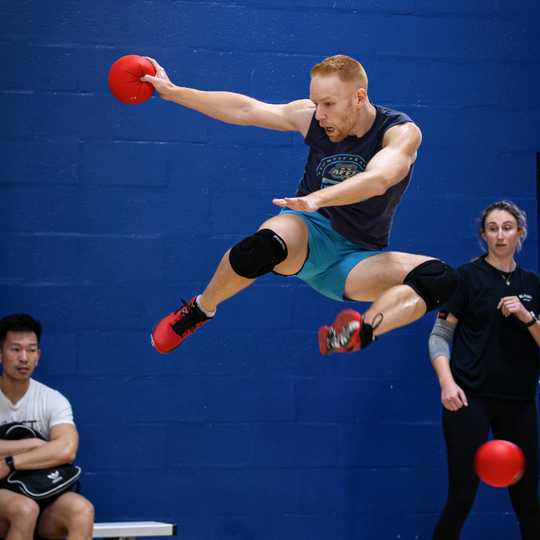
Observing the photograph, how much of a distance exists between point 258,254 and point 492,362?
179 centimetres

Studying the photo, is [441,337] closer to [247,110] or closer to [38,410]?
[247,110]

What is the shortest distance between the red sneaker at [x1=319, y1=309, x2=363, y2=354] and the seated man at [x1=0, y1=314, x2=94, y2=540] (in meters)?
1.53

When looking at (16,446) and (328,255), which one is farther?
(16,446)

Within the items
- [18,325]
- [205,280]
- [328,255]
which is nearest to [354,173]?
[328,255]

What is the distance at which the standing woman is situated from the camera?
4.88 metres

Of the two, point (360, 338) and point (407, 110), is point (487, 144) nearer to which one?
point (407, 110)

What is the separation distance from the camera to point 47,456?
4.63 m

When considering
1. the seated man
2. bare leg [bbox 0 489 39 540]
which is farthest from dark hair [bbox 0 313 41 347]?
bare leg [bbox 0 489 39 540]

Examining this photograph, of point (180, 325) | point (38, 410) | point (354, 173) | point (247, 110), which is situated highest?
point (247, 110)

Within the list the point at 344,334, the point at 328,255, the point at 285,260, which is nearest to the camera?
the point at 344,334

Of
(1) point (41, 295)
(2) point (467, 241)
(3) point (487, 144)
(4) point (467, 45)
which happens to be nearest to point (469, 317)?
(2) point (467, 241)

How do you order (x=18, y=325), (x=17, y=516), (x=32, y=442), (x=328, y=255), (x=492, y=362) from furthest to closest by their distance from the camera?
1. (x=492, y=362)
2. (x=18, y=325)
3. (x=32, y=442)
4. (x=17, y=516)
5. (x=328, y=255)

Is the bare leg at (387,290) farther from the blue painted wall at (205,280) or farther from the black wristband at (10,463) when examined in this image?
the black wristband at (10,463)

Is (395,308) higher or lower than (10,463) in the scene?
higher
